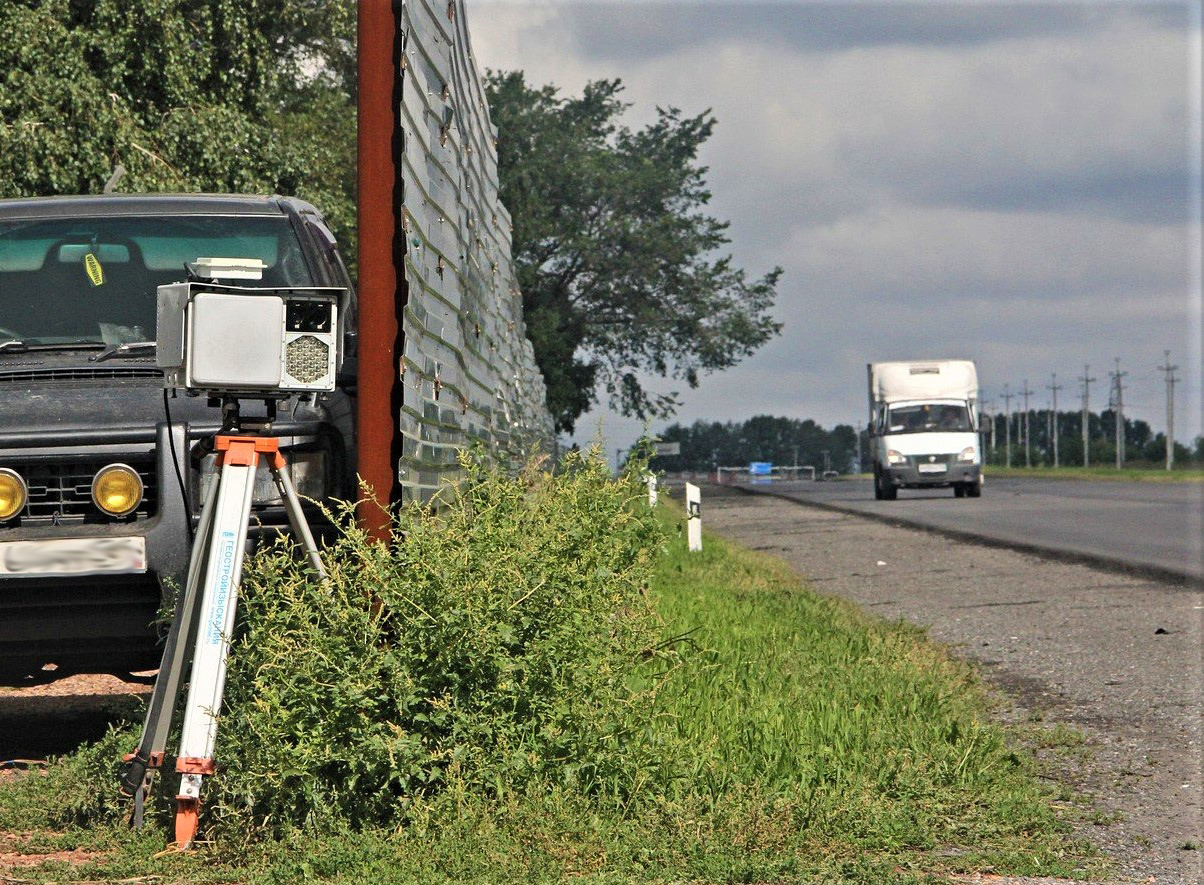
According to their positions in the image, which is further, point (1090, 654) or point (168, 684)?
point (1090, 654)

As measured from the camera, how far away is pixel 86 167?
714 inches

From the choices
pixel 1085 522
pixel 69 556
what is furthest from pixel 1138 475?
pixel 69 556

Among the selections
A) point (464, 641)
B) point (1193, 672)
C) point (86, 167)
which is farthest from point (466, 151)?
point (86, 167)

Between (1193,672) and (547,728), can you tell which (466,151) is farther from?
(1193,672)

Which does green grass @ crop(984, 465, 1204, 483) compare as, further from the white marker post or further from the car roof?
the car roof

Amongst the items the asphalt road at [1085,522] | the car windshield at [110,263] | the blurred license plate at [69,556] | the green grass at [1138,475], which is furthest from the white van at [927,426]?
the blurred license plate at [69,556]

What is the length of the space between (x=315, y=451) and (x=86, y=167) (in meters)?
14.0

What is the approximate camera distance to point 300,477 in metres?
5.36

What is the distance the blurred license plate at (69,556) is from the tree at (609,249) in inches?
1685

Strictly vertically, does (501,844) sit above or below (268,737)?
below

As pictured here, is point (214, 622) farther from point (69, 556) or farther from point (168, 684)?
point (69, 556)

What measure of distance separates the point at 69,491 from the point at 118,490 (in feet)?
0.63

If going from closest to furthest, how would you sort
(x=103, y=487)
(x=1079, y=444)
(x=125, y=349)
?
(x=103, y=487)
(x=125, y=349)
(x=1079, y=444)

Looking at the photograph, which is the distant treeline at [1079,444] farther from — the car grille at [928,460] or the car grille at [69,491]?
the car grille at [69,491]
